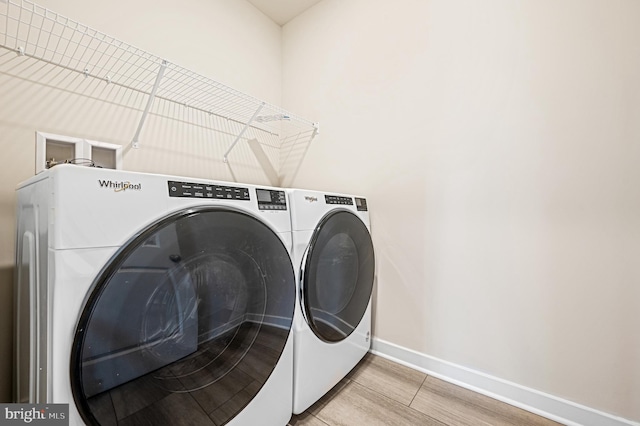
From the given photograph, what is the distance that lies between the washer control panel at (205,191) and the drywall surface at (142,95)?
0.85 m

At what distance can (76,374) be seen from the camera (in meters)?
0.53

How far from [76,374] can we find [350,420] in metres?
0.96

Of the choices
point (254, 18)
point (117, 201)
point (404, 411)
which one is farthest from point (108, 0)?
point (404, 411)

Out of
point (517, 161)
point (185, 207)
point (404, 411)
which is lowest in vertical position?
point (404, 411)

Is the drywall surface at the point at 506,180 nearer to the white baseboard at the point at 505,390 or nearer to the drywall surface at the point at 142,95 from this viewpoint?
the white baseboard at the point at 505,390

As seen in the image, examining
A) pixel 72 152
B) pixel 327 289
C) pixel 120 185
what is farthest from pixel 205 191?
pixel 72 152

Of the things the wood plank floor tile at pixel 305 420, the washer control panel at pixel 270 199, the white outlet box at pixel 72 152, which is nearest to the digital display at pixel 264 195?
the washer control panel at pixel 270 199

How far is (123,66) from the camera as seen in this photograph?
1249mm

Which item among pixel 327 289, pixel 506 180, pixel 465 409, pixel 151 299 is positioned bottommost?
pixel 465 409

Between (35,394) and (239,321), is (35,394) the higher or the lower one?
the lower one

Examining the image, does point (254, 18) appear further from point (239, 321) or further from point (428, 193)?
point (239, 321)

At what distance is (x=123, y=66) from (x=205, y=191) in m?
1.03

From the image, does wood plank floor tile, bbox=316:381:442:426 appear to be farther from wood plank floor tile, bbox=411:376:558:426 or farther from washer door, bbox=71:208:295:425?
washer door, bbox=71:208:295:425

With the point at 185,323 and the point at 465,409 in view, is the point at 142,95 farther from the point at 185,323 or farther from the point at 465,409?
the point at 465,409
